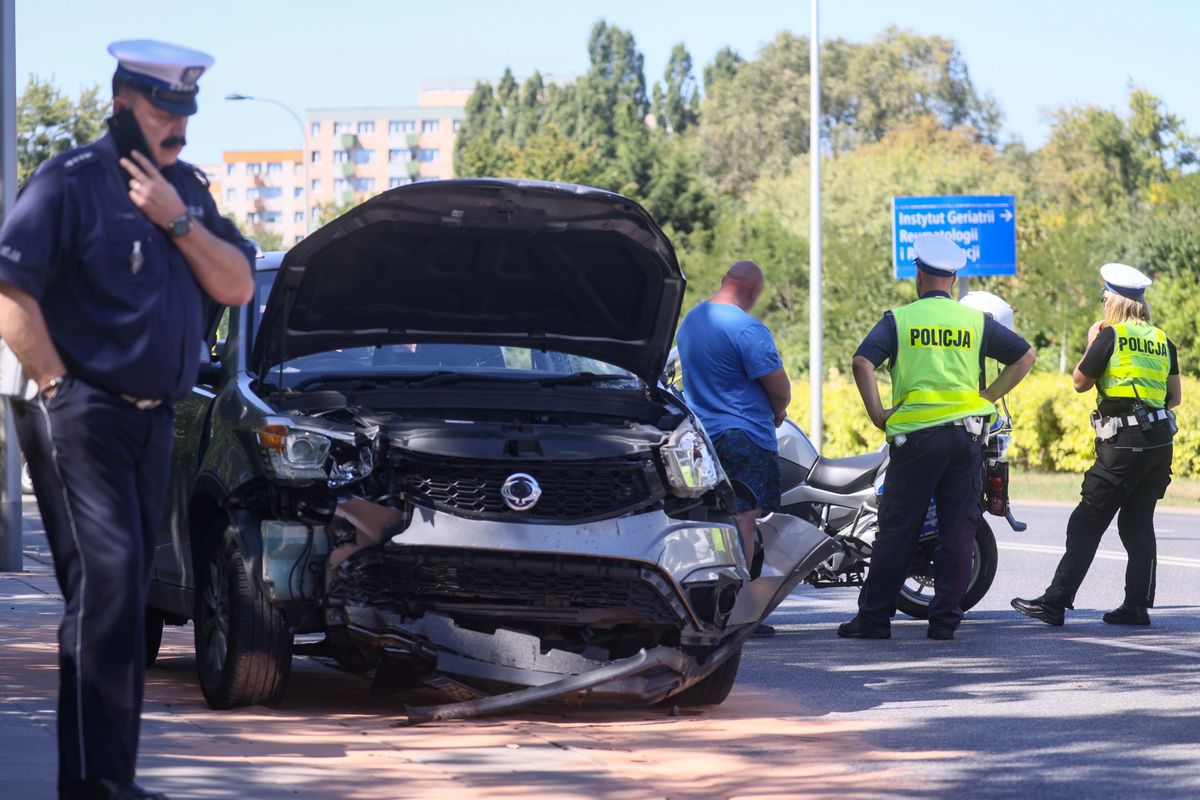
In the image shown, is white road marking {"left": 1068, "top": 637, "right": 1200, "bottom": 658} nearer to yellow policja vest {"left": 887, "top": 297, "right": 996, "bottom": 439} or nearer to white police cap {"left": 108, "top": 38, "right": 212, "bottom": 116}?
yellow policja vest {"left": 887, "top": 297, "right": 996, "bottom": 439}

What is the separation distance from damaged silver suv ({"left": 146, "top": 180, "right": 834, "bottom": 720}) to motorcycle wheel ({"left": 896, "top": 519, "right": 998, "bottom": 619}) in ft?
9.90

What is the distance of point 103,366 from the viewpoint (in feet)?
15.6

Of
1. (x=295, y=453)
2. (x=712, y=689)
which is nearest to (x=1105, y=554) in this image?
(x=712, y=689)

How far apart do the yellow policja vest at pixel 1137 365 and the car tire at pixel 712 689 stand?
12.7ft

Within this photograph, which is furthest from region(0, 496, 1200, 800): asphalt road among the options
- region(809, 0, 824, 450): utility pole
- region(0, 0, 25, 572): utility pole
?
region(809, 0, 824, 450): utility pole

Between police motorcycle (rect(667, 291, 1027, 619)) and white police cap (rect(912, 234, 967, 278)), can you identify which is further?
police motorcycle (rect(667, 291, 1027, 619))

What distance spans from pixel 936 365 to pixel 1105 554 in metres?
5.64

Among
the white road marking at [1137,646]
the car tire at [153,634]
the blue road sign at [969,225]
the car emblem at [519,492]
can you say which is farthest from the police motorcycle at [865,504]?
the blue road sign at [969,225]

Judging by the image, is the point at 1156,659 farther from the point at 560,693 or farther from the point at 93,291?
the point at 93,291

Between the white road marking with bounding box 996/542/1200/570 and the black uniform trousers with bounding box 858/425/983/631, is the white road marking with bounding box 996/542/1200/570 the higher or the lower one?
the lower one

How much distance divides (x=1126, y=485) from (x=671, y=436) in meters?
4.40

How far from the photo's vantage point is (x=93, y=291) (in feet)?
15.8

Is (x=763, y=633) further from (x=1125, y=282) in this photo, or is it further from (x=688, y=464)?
(x=688, y=464)

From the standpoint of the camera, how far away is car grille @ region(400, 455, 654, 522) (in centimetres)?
693
